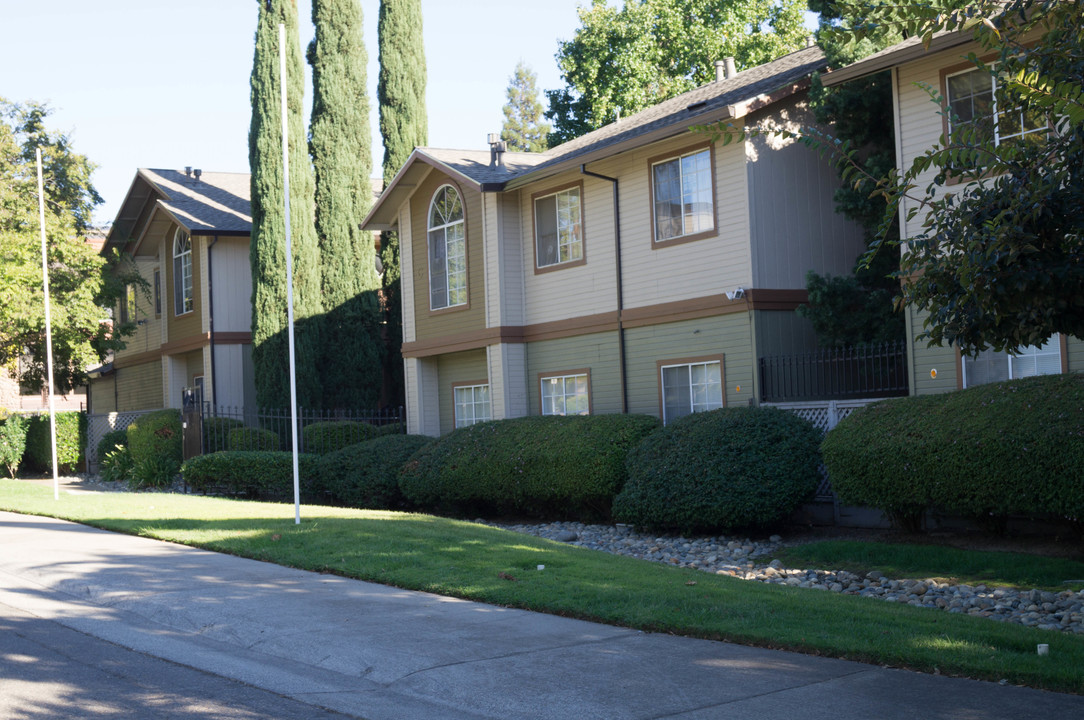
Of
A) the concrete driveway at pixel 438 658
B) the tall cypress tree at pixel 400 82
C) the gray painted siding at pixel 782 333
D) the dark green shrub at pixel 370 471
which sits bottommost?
the concrete driveway at pixel 438 658

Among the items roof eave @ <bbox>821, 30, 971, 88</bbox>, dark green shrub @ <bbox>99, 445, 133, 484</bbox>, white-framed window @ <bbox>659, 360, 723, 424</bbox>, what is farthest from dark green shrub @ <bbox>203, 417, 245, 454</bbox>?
roof eave @ <bbox>821, 30, 971, 88</bbox>

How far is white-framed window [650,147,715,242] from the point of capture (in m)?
18.1

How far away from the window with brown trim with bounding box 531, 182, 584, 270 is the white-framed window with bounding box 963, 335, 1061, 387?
27.0ft

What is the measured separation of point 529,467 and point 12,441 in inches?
687

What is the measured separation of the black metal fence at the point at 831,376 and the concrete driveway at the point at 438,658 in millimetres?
8825

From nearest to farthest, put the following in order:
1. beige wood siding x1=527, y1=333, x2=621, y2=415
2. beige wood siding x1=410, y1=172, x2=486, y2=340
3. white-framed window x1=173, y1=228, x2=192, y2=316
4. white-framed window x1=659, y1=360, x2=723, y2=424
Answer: white-framed window x1=659, y1=360, x2=723, y2=424
beige wood siding x1=527, y1=333, x2=621, y2=415
beige wood siding x1=410, y1=172, x2=486, y2=340
white-framed window x1=173, y1=228, x2=192, y2=316

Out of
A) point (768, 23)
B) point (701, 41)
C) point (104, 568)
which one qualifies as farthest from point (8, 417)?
point (768, 23)

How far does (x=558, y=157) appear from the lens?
21.8 meters

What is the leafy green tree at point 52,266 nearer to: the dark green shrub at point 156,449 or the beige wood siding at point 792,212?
the dark green shrub at point 156,449

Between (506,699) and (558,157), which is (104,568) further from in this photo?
(558,157)

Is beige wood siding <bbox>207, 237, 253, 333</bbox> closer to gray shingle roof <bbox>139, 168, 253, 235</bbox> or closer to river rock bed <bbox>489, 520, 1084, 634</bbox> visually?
gray shingle roof <bbox>139, 168, 253, 235</bbox>

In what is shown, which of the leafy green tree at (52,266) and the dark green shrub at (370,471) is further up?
the leafy green tree at (52,266)

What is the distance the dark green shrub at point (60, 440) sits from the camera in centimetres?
2927

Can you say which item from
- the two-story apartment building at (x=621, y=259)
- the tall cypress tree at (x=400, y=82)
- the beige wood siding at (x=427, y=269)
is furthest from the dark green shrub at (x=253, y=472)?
the tall cypress tree at (x=400, y=82)
